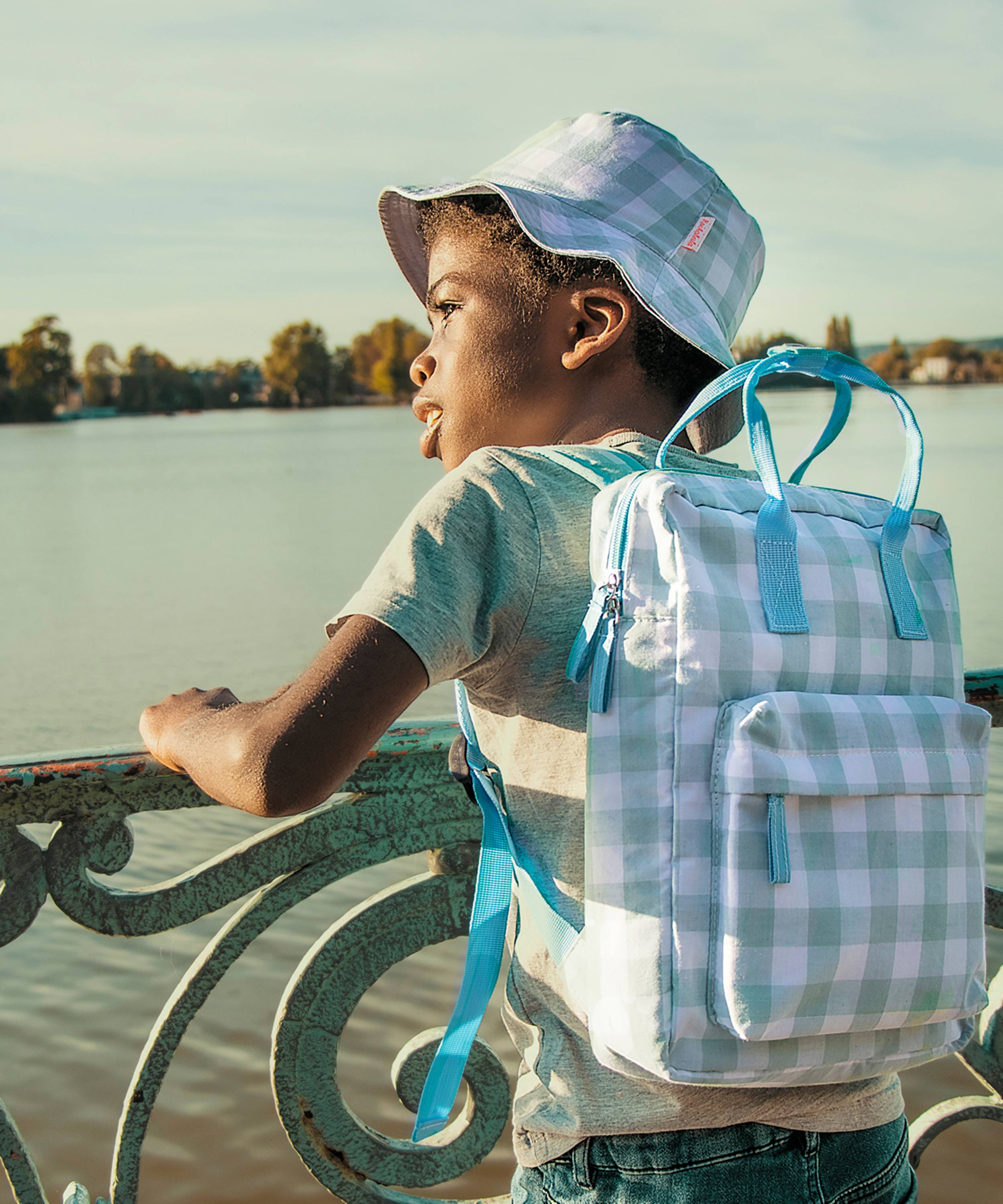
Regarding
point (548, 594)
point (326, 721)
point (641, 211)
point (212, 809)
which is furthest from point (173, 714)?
point (212, 809)

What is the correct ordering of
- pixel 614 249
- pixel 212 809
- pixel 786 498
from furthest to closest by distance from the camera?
pixel 212 809
pixel 614 249
pixel 786 498

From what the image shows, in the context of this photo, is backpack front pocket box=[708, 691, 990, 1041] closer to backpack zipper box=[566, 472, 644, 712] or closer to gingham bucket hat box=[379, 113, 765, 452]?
backpack zipper box=[566, 472, 644, 712]

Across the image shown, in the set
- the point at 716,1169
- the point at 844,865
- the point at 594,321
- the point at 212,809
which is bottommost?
the point at 212,809

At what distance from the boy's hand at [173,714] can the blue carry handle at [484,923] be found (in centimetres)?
28

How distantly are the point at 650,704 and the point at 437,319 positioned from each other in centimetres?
64

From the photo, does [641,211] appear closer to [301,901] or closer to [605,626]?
[605,626]

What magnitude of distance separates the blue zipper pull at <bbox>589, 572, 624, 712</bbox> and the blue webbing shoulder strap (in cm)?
13

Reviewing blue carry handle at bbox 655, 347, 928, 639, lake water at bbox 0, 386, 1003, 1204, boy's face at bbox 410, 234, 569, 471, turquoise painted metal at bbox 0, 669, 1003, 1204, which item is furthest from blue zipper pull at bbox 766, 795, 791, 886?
lake water at bbox 0, 386, 1003, 1204

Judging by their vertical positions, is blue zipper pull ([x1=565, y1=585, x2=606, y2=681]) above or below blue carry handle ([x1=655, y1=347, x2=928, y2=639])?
below

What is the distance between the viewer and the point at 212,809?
6098 mm

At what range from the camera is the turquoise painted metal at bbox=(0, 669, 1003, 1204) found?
5.02 ft

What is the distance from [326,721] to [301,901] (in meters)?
0.63

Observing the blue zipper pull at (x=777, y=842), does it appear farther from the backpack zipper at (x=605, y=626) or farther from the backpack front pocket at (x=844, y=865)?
the backpack zipper at (x=605, y=626)

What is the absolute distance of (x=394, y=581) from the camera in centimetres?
107
